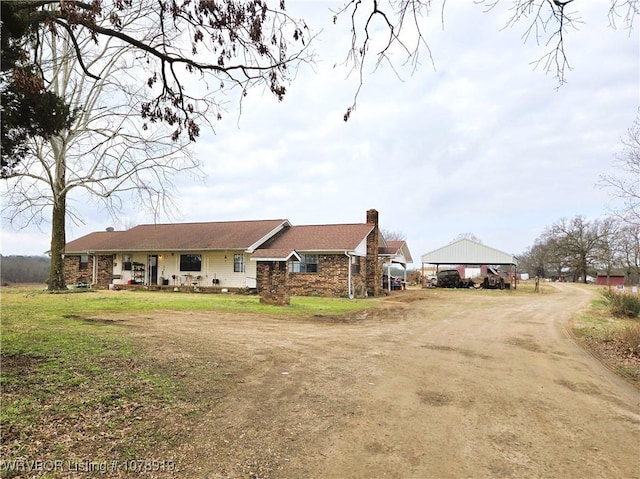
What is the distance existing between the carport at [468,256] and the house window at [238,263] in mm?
19228

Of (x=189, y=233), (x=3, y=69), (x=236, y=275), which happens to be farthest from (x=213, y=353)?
(x=189, y=233)

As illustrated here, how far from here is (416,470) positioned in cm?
361

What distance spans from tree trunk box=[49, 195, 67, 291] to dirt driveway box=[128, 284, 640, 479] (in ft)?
50.3

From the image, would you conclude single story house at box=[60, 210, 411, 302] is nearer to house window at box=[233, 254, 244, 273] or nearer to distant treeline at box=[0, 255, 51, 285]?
house window at box=[233, 254, 244, 273]

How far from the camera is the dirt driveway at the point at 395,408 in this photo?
374 centimetres

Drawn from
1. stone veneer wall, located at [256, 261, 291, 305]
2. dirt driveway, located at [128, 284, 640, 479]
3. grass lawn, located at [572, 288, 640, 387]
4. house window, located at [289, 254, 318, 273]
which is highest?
house window, located at [289, 254, 318, 273]

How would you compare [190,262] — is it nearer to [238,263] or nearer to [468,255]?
[238,263]

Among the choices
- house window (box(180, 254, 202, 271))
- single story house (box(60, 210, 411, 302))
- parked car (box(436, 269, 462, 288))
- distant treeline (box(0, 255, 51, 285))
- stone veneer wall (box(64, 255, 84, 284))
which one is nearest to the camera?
single story house (box(60, 210, 411, 302))

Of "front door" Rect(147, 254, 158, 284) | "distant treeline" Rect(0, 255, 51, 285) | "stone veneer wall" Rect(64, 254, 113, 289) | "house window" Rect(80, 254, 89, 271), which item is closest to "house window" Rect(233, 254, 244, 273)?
"front door" Rect(147, 254, 158, 284)

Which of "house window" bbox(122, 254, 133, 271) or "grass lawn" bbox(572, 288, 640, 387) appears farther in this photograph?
"house window" bbox(122, 254, 133, 271)

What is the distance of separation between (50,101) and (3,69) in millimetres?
638

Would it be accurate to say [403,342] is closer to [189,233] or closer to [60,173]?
[60,173]

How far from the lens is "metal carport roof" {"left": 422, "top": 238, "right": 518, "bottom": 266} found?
37.7 metres

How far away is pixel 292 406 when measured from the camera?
5.07 metres
